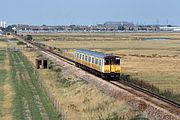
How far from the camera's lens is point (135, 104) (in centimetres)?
2950

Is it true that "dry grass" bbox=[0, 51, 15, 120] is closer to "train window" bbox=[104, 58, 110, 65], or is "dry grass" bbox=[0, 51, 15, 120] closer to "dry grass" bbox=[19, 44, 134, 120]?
"dry grass" bbox=[19, 44, 134, 120]

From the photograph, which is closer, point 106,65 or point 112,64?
point 106,65

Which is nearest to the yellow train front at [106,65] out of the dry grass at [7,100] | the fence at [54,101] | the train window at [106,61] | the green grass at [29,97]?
the train window at [106,61]

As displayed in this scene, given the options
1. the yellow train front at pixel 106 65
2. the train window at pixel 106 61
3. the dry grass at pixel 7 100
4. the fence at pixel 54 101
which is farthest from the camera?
the yellow train front at pixel 106 65

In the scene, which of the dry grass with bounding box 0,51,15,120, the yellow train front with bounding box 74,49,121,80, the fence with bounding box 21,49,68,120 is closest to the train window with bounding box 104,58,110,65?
the yellow train front with bounding box 74,49,121,80

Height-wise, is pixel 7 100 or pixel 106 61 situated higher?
pixel 106 61

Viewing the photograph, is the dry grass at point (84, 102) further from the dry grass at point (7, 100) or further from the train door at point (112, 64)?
the dry grass at point (7, 100)

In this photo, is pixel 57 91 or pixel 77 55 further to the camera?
pixel 77 55

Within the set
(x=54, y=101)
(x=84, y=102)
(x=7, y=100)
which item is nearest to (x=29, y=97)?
(x=7, y=100)

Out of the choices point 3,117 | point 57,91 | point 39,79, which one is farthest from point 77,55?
point 3,117

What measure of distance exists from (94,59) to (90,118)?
64.5ft

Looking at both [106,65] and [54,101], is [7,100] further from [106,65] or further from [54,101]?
[106,65]

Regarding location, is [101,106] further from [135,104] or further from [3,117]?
[3,117]

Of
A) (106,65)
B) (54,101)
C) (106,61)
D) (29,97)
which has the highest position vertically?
(106,61)
